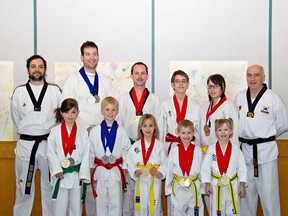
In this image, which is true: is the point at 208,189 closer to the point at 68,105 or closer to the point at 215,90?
the point at 215,90

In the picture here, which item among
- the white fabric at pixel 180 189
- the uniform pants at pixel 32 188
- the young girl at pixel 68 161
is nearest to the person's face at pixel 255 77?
the white fabric at pixel 180 189

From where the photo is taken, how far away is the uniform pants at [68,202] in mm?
4715

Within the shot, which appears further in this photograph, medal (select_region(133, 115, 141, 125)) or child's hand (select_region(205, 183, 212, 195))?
medal (select_region(133, 115, 141, 125))

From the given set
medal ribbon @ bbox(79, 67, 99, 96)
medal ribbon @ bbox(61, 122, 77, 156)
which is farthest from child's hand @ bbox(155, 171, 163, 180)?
medal ribbon @ bbox(79, 67, 99, 96)

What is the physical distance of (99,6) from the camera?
582 cm

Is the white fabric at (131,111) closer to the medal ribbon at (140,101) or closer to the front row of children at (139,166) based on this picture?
the medal ribbon at (140,101)

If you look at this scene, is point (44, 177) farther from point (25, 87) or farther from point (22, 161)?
point (25, 87)

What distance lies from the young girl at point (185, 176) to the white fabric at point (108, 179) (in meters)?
0.53

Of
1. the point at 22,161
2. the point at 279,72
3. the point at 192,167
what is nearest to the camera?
the point at 192,167

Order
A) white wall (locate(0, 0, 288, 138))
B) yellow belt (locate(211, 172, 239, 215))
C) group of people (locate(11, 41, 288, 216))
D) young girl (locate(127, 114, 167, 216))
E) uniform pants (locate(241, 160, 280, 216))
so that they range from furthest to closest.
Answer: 1. white wall (locate(0, 0, 288, 138))
2. uniform pants (locate(241, 160, 280, 216))
3. young girl (locate(127, 114, 167, 216))
4. group of people (locate(11, 41, 288, 216))
5. yellow belt (locate(211, 172, 239, 215))

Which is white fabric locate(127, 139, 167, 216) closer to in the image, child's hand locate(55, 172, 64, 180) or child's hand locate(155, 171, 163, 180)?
child's hand locate(155, 171, 163, 180)

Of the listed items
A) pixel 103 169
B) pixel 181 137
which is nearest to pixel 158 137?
pixel 181 137

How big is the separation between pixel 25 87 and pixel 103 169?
4.13ft

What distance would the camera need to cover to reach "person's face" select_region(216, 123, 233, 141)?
4609 mm
